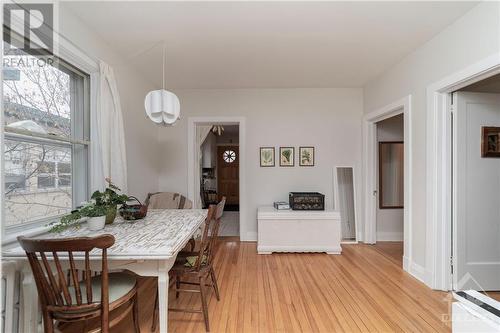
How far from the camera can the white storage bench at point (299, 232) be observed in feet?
11.2

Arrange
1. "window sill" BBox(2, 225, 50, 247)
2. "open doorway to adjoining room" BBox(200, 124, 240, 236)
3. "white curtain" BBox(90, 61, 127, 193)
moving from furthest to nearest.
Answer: "open doorway to adjoining room" BBox(200, 124, 240, 236) < "white curtain" BBox(90, 61, 127, 193) < "window sill" BBox(2, 225, 50, 247)

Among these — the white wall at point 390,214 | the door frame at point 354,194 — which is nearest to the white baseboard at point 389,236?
the white wall at point 390,214

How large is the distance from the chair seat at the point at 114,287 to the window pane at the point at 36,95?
46.9 inches

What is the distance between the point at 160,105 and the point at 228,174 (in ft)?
18.4

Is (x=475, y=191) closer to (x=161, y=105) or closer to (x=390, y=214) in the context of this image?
(x=390, y=214)

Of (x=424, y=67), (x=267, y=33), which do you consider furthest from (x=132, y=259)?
(x=424, y=67)

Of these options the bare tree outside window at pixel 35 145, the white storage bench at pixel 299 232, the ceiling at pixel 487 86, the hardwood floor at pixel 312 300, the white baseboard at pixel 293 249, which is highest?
the ceiling at pixel 487 86

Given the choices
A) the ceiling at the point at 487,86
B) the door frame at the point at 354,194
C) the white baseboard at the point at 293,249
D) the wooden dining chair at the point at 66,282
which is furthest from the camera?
the door frame at the point at 354,194

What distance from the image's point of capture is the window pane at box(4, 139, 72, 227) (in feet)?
5.16

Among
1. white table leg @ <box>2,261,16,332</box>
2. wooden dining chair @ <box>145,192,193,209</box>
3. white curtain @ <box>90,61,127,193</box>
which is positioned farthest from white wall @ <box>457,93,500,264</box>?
A: white table leg @ <box>2,261,16,332</box>

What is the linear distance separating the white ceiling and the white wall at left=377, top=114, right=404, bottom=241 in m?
1.11

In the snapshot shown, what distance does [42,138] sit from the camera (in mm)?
1781

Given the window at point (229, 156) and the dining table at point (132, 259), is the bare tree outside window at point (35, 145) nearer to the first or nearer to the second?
the dining table at point (132, 259)

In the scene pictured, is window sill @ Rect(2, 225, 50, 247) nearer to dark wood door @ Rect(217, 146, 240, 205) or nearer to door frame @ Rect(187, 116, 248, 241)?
door frame @ Rect(187, 116, 248, 241)
